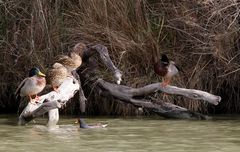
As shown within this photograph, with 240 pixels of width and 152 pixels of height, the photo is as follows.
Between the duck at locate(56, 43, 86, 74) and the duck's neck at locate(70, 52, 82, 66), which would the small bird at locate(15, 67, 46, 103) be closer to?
the duck at locate(56, 43, 86, 74)

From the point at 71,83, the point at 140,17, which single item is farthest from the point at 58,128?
the point at 140,17

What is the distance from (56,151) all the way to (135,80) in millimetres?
4529

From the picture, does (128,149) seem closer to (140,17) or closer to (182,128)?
(182,128)

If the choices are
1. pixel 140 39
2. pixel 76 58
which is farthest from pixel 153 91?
pixel 76 58

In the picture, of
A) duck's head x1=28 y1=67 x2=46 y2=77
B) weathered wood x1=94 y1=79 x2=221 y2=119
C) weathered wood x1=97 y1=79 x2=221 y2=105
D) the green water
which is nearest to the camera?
the green water

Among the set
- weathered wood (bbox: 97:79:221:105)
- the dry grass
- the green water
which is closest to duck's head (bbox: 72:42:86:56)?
the dry grass

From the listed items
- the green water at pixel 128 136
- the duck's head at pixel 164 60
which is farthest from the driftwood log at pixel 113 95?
the duck's head at pixel 164 60

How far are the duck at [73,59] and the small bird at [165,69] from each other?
1.44 m

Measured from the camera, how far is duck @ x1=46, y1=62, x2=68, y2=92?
1198 centimetres

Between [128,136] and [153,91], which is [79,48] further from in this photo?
[128,136]

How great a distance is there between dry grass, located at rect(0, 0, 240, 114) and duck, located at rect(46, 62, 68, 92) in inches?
23.2

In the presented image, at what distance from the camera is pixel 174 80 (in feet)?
41.0

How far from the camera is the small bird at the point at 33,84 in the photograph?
11.7 m

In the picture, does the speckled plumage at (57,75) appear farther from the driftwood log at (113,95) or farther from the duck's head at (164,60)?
the duck's head at (164,60)
